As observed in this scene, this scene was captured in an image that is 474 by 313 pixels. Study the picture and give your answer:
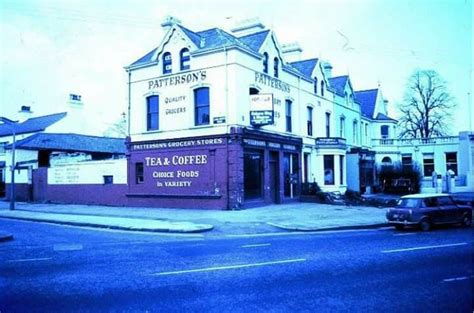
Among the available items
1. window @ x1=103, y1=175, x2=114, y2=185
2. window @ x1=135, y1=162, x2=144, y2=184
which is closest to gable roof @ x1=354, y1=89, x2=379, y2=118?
window @ x1=135, y1=162, x2=144, y2=184

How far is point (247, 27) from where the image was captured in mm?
29750

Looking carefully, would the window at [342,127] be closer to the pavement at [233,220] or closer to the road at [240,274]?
the pavement at [233,220]

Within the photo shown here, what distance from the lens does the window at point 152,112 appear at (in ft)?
86.9

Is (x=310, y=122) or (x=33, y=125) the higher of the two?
(x=33, y=125)

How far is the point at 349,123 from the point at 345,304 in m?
34.5

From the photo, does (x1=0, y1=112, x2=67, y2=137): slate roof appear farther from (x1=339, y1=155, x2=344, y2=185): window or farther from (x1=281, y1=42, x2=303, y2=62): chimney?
(x1=339, y1=155, x2=344, y2=185): window

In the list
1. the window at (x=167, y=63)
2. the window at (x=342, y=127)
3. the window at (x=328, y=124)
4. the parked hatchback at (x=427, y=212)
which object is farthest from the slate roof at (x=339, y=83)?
the parked hatchback at (x=427, y=212)

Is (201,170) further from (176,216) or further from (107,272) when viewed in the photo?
(107,272)

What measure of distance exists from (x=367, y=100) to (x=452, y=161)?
11.9 meters

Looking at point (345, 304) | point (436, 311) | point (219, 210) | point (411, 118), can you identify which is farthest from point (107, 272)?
point (411, 118)

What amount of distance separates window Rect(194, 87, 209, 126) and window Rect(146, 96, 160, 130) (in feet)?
10.5

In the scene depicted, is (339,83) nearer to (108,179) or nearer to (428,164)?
(428,164)

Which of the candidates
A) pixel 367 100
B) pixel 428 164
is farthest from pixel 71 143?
pixel 428 164

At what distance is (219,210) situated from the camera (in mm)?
22656
